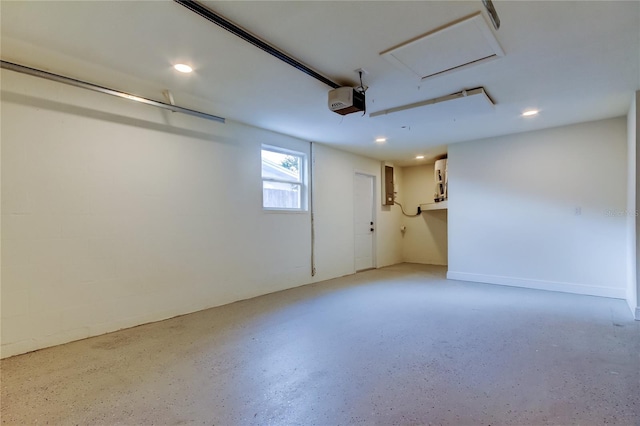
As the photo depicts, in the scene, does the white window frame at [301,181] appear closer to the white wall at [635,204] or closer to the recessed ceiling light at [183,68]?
the recessed ceiling light at [183,68]

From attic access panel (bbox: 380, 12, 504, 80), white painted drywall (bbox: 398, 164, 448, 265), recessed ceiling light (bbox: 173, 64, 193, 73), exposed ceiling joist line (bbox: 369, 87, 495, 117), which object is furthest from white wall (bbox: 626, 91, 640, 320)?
recessed ceiling light (bbox: 173, 64, 193, 73)

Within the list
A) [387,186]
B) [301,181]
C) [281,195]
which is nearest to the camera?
[281,195]

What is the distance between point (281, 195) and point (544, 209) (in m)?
4.30

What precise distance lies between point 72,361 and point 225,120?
3.15 m

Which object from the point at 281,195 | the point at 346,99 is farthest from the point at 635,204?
the point at 281,195

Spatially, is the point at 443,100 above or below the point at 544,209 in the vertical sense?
above

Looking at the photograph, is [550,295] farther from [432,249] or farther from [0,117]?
[0,117]

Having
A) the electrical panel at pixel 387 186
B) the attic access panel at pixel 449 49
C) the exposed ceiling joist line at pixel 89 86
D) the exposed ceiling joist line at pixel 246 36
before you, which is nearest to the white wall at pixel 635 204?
the attic access panel at pixel 449 49

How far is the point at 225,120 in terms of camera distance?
168 inches

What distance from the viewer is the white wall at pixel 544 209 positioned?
445 cm

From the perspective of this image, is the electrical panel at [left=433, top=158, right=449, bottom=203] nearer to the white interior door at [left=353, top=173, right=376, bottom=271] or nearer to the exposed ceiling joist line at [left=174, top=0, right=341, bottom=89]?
the white interior door at [left=353, top=173, right=376, bottom=271]

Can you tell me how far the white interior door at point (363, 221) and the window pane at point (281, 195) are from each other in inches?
64.0

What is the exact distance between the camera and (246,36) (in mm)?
2268

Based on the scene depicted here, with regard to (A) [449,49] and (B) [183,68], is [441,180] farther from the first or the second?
(B) [183,68]
